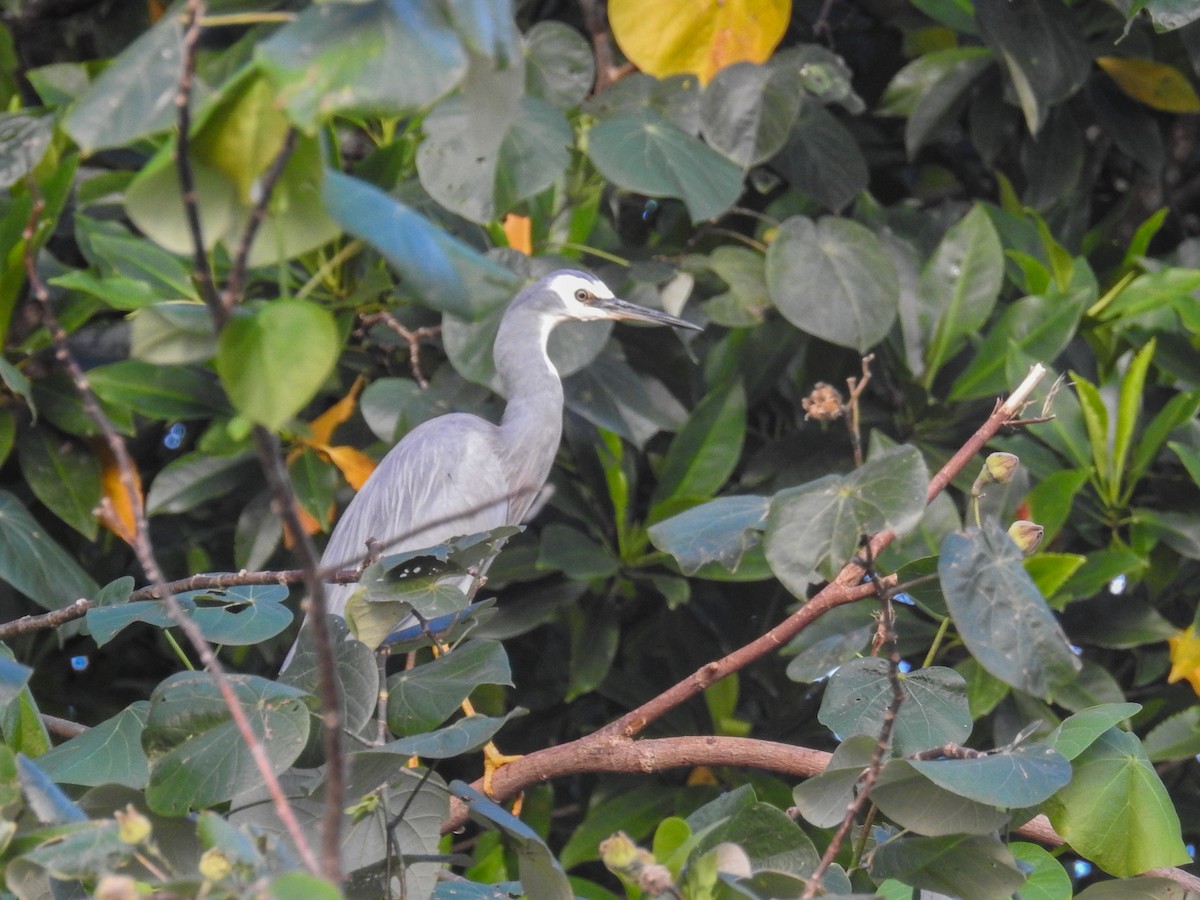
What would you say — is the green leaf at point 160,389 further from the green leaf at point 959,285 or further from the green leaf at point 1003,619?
the green leaf at point 1003,619

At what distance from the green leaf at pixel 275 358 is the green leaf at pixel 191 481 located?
5.79ft

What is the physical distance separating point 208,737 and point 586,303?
59.5 inches

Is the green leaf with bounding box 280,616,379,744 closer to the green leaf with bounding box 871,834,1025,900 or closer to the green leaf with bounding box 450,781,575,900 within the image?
the green leaf with bounding box 450,781,575,900

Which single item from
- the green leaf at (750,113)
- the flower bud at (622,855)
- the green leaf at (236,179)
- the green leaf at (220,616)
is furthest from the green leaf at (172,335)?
the green leaf at (750,113)

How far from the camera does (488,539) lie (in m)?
1.22

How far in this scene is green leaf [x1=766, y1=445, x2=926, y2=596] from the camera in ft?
3.11

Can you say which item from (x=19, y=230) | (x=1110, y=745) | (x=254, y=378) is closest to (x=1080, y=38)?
(x=1110, y=745)

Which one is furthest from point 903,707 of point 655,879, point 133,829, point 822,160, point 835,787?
point 822,160

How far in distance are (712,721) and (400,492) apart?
72 centimetres

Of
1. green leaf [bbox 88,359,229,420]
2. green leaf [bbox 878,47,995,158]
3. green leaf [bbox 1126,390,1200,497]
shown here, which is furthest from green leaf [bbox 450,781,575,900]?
green leaf [bbox 878,47,995,158]

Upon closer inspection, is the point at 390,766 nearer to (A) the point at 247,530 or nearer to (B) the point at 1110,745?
(B) the point at 1110,745

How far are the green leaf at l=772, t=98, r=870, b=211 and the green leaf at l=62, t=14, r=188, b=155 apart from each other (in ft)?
6.29

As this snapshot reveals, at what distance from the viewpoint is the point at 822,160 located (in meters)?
2.45

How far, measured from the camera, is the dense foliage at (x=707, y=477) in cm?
107
